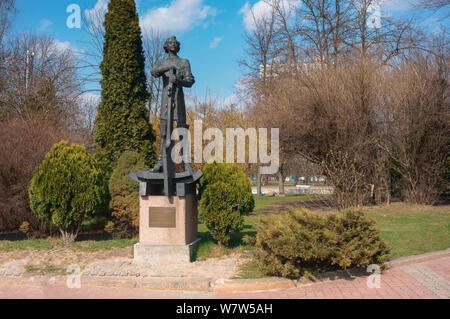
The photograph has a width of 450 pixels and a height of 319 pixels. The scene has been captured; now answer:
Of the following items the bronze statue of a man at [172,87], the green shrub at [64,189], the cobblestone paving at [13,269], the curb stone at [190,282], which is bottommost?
the cobblestone paving at [13,269]

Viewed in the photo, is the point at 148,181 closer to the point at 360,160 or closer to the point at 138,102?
the point at 138,102

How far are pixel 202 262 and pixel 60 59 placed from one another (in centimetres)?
2244

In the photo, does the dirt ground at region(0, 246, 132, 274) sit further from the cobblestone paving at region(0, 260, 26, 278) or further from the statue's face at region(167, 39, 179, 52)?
the statue's face at region(167, 39, 179, 52)

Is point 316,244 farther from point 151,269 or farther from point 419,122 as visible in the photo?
point 419,122

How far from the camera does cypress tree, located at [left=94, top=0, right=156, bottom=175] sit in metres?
10.3

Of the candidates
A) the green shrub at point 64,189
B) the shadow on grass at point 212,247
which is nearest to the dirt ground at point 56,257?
the green shrub at point 64,189

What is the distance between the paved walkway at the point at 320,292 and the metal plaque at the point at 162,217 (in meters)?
1.91

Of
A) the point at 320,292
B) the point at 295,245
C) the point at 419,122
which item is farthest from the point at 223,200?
the point at 419,122

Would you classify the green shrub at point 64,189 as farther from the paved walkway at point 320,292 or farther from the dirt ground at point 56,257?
the paved walkway at point 320,292

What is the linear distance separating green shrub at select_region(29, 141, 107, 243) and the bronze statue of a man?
1870 millimetres

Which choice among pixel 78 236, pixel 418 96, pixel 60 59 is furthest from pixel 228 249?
pixel 60 59

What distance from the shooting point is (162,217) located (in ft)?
23.5

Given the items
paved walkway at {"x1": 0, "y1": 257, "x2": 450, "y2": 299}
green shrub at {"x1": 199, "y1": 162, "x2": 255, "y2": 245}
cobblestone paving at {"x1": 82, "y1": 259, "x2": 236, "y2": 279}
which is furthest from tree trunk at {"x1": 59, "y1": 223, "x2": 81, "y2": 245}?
green shrub at {"x1": 199, "y1": 162, "x2": 255, "y2": 245}

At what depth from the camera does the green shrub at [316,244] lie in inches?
216
